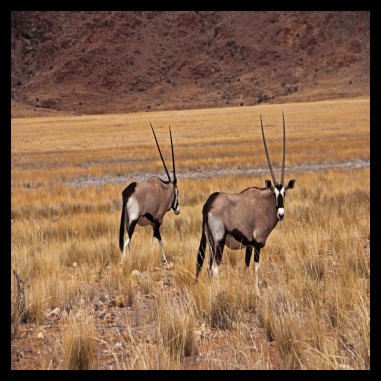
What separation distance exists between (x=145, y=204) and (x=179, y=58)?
12670cm

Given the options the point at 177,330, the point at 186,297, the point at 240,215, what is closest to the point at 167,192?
the point at 240,215

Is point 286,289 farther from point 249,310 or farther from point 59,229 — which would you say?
point 59,229

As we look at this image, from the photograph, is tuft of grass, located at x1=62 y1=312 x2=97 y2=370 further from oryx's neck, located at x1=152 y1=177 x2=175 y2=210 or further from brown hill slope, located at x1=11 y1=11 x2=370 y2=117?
brown hill slope, located at x1=11 y1=11 x2=370 y2=117

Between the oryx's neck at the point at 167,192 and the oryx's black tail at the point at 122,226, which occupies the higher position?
the oryx's neck at the point at 167,192

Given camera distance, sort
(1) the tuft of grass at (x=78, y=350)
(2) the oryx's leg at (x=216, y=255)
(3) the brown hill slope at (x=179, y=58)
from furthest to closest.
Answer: (3) the brown hill slope at (x=179, y=58) < (2) the oryx's leg at (x=216, y=255) < (1) the tuft of grass at (x=78, y=350)

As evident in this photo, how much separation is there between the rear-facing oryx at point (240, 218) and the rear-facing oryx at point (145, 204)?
77.1 inches

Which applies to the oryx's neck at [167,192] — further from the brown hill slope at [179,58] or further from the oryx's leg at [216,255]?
the brown hill slope at [179,58]

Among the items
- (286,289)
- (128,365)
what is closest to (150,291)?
(286,289)

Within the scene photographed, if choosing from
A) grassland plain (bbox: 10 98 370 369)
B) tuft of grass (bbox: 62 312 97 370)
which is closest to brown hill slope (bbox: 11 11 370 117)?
grassland plain (bbox: 10 98 370 369)

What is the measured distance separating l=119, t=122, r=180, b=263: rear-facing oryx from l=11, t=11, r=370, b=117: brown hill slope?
104 m

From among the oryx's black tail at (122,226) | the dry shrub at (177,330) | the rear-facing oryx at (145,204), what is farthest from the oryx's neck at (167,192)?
the dry shrub at (177,330)

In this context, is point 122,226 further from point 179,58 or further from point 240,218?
point 179,58

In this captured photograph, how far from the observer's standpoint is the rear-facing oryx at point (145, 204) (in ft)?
26.5

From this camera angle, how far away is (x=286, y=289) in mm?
6031
